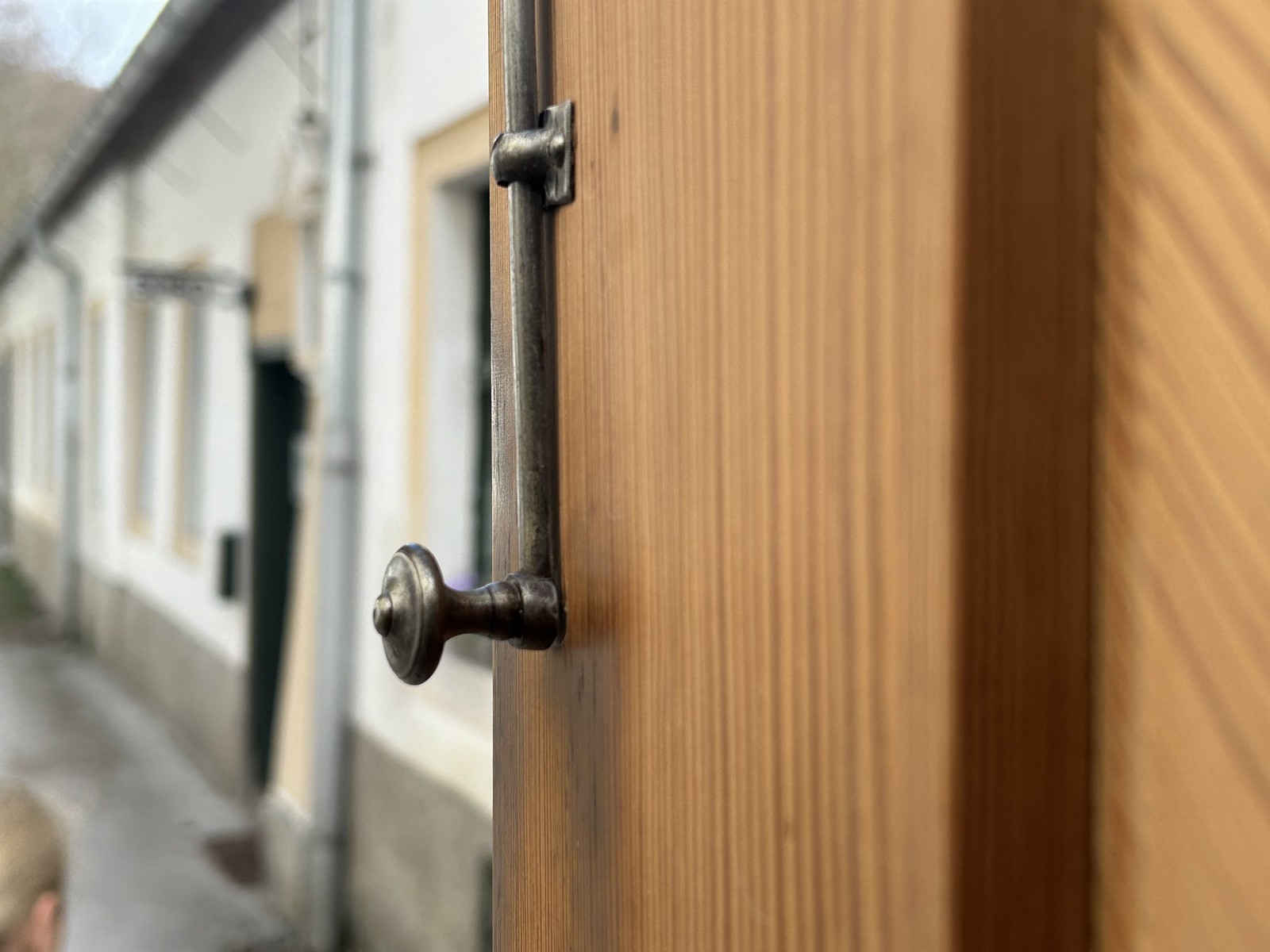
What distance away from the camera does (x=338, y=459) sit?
14.8 feet

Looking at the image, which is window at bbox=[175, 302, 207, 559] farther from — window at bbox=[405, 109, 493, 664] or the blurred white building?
window at bbox=[405, 109, 493, 664]

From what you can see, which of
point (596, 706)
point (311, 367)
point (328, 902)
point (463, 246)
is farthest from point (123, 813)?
point (596, 706)

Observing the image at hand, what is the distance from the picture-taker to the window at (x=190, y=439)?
7.72m

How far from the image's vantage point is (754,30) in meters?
0.50

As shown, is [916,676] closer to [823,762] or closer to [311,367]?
[823,762]

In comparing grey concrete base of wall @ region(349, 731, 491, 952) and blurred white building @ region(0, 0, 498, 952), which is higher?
blurred white building @ region(0, 0, 498, 952)

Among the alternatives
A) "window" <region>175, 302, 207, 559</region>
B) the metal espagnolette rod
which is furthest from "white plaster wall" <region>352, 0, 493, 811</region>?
"window" <region>175, 302, 207, 559</region>

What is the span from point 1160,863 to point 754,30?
0.37 m

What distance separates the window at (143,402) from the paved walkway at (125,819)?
1.61 m

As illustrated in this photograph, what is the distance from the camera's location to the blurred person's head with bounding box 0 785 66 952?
1.76m

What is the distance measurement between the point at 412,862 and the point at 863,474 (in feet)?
12.9

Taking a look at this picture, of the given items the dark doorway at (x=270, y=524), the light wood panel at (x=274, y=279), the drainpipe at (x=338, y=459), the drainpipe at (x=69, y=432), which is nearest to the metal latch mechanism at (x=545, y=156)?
the drainpipe at (x=338, y=459)

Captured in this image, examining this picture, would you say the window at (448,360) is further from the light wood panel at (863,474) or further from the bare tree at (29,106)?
the light wood panel at (863,474)

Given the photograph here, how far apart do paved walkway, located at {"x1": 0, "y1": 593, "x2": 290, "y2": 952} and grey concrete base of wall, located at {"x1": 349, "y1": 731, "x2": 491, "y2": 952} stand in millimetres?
623
